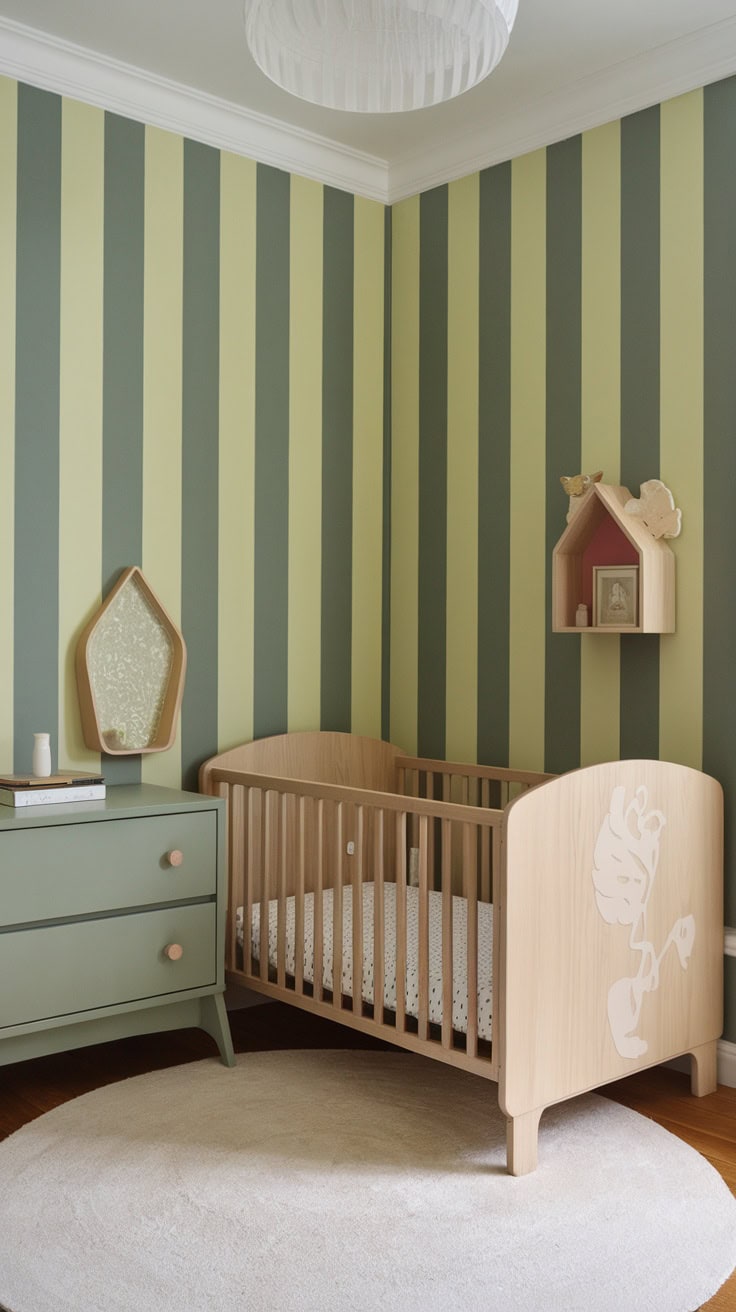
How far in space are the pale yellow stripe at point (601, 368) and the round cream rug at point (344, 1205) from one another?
3.17 ft

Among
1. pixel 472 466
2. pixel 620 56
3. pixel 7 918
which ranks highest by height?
pixel 620 56

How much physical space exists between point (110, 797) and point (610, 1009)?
1.27 metres

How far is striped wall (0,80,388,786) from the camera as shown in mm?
2879

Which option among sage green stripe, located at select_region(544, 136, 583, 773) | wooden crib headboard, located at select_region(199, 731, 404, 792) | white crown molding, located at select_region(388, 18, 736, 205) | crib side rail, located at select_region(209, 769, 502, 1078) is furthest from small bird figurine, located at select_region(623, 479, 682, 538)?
wooden crib headboard, located at select_region(199, 731, 404, 792)

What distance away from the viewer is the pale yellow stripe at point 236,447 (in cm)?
329

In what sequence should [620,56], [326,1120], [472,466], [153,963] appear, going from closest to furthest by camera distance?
[326,1120], [153,963], [620,56], [472,466]

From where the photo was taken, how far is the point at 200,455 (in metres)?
3.24

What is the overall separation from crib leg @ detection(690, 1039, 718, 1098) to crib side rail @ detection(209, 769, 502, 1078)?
60cm

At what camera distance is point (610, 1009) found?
7.95 feet

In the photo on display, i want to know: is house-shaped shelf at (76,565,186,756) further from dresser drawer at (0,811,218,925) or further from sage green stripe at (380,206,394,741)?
sage green stripe at (380,206,394,741)

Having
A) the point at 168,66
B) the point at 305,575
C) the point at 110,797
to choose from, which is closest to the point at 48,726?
the point at 110,797

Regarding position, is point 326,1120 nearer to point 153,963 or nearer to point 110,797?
point 153,963

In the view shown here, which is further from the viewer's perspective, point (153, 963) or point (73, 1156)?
point (153, 963)

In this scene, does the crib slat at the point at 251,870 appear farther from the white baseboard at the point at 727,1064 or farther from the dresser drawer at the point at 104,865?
the white baseboard at the point at 727,1064
